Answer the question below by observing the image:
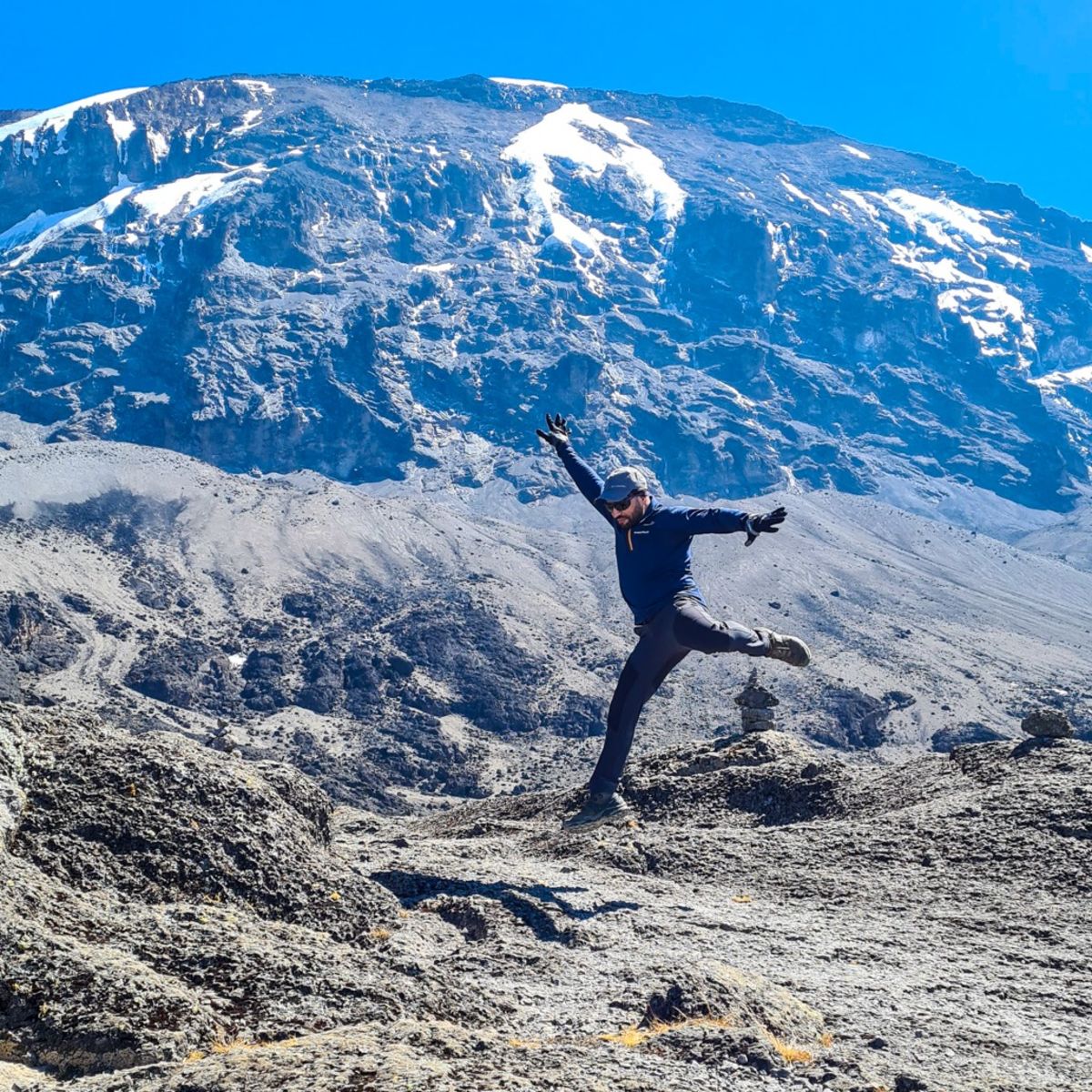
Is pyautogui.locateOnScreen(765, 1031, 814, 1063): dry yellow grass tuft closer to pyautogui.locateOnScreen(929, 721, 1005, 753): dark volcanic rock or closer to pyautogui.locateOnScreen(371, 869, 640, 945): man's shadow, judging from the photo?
pyautogui.locateOnScreen(371, 869, 640, 945): man's shadow

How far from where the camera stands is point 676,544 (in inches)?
626

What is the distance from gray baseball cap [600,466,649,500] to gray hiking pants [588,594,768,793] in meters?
1.49

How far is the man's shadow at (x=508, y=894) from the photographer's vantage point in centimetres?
1352

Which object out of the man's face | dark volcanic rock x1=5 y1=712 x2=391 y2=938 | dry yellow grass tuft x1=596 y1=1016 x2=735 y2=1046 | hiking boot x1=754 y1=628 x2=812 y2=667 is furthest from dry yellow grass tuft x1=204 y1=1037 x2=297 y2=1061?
hiking boot x1=754 y1=628 x2=812 y2=667

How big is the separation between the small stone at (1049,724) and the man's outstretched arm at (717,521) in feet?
20.9

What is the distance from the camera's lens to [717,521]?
15.3m

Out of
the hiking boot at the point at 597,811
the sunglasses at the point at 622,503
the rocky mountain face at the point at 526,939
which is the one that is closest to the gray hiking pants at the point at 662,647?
the hiking boot at the point at 597,811

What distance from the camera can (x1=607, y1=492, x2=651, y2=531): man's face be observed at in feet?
51.4

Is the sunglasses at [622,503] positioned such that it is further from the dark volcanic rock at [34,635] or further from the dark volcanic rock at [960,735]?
the dark volcanic rock at [34,635]

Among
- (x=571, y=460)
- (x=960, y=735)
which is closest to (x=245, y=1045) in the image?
(x=571, y=460)

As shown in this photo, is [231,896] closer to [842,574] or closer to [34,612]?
[34,612]

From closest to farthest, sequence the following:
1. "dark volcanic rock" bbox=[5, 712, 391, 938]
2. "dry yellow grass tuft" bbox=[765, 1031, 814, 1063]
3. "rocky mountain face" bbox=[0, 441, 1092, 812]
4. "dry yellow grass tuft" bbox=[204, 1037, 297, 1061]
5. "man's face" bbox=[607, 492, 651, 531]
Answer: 1. "dry yellow grass tuft" bbox=[204, 1037, 297, 1061]
2. "dry yellow grass tuft" bbox=[765, 1031, 814, 1063]
3. "dark volcanic rock" bbox=[5, 712, 391, 938]
4. "man's face" bbox=[607, 492, 651, 531]
5. "rocky mountain face" bbox=[0, 441, 1092, 812]

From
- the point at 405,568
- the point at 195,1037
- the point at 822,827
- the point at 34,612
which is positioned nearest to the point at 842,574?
the point at 405,568

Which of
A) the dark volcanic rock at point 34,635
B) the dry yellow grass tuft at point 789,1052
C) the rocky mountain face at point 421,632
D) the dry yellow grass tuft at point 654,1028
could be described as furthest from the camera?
the rocky mountain face at point 421,632
